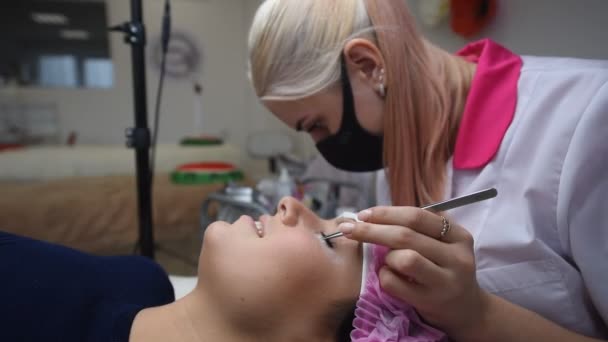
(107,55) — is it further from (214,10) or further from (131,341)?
(131,341)

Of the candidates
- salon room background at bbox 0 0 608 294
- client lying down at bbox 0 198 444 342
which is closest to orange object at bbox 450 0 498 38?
salon room background at bbox 0 0 608 294

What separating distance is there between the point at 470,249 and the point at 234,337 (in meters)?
0.41

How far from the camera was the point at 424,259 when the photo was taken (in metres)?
0.47

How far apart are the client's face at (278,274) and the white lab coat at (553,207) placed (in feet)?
0.91

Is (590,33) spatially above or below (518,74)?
above

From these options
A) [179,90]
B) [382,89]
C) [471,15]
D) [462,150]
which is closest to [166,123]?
[179,90]

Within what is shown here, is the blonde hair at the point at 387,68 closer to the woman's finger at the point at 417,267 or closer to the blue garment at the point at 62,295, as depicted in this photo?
the woman's finger at the point at 417,267

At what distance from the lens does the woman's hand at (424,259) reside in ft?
1.56

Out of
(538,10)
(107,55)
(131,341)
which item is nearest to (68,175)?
(107,55)

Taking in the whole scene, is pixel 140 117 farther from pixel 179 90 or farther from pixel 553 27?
pixel 179 90

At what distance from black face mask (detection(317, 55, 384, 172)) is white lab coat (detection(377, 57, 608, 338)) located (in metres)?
0.26

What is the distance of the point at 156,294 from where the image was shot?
31.9 inches

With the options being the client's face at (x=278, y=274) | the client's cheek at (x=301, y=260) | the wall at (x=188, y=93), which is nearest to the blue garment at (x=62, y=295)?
the client's face at (x=278, y=274)

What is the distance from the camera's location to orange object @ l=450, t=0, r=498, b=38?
1.71 meters
